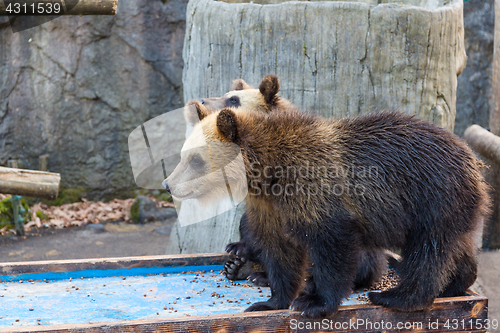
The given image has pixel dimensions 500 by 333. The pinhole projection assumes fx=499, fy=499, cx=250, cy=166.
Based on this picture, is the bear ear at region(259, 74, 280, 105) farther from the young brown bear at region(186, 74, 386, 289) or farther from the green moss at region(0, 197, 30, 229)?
the green moss at region(0, 197, 30, 229)

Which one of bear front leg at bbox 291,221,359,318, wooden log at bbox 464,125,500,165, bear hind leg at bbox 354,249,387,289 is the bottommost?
bear hind leg at bbox 354,249,387,289

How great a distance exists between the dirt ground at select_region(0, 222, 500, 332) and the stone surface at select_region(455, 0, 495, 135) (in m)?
2.84

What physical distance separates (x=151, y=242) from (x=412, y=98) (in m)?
4.36

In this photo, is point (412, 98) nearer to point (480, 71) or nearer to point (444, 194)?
point (444, 194)

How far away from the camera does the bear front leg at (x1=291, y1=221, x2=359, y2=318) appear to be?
8.03 ft

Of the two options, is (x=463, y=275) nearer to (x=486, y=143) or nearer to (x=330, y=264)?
(x=330, y=264)

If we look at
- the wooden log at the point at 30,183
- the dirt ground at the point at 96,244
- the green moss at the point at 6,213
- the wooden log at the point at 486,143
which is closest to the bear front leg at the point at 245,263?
the wooden log at the point at 30,183

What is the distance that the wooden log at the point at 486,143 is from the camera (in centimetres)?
556

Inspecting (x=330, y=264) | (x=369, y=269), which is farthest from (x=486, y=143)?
(x=330, y=264)

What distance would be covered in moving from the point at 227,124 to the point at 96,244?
16.1ft

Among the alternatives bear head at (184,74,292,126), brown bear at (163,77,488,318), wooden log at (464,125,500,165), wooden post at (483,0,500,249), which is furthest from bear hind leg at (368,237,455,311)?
wooden post at (483,0,500,249)

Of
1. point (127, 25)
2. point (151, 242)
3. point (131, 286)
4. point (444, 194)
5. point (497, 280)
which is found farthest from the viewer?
point (127, 25)

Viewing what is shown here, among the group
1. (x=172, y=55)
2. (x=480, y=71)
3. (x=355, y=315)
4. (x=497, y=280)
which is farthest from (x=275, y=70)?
(x=480, y=71)

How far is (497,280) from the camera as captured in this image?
525cm
